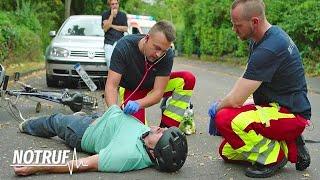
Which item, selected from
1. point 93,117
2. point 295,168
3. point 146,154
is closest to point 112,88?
point 93,117

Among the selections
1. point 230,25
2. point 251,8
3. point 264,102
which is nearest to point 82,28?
point 264,102

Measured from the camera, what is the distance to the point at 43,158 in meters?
5.29

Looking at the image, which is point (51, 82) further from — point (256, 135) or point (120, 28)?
point (256, 135)

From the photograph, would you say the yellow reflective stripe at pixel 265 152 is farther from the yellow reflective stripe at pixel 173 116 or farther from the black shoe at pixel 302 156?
the yellow reflective stripe at pixel 173 116

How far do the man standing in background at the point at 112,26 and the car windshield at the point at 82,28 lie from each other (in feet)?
6.63

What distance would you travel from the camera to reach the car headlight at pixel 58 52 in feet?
43.1

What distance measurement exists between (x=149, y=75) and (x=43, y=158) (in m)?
1.84

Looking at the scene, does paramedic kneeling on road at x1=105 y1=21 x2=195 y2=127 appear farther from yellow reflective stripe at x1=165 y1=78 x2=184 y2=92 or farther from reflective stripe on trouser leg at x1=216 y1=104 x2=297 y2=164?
reflective stripe on trouser leg at x1=216 y1=104 x2=297 y2=164

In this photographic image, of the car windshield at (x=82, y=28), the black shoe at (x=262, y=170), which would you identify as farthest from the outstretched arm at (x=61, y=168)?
the car windshield at (x=82, y=28)

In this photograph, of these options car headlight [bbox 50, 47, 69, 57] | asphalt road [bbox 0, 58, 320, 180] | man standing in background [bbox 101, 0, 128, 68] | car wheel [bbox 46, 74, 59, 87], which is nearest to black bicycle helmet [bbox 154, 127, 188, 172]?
asphalt road [bbox 0, 58, 320, 180]

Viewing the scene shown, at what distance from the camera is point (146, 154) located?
214 inches

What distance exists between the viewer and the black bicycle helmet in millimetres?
5141

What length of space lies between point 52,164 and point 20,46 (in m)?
14.9

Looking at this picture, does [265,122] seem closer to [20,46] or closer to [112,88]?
[112,88]
